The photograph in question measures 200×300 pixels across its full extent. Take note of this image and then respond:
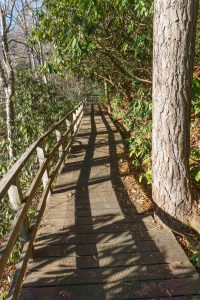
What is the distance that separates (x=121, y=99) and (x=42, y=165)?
13.5 meters

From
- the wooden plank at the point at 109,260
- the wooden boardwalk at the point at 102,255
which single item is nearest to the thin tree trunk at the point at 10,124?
the wooden boardwalk at the point at 102,255

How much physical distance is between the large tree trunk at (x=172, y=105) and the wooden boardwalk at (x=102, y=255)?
47cm

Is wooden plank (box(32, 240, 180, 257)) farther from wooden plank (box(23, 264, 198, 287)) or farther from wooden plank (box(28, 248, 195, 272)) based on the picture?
Answer: wooden plank (box(23, 264, 198, 287))

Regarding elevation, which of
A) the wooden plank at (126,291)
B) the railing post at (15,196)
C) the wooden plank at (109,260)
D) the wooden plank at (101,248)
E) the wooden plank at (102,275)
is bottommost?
the wooden plank at (126,291)

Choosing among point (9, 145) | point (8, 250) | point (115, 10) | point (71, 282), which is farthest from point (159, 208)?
point (9, 145)

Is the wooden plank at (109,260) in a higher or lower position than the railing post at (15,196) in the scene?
lower

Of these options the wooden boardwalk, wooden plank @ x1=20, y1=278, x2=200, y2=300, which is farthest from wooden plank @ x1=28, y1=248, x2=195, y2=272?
wooden plank @ x1=20, y1=278, x2=200, y2=300

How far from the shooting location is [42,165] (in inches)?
171

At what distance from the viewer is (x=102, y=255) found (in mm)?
3551

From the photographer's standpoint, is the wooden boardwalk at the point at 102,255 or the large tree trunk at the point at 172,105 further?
the large tree trunk at the point at 172,105

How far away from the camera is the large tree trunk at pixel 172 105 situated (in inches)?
138

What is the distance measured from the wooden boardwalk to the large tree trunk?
47cm

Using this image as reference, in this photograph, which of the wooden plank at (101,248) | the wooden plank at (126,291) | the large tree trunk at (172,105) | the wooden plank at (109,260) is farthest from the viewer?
the wooden plank at (101,248)

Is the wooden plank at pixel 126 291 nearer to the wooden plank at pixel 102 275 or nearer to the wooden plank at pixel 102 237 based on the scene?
the wooden plank at pixel 102 275
